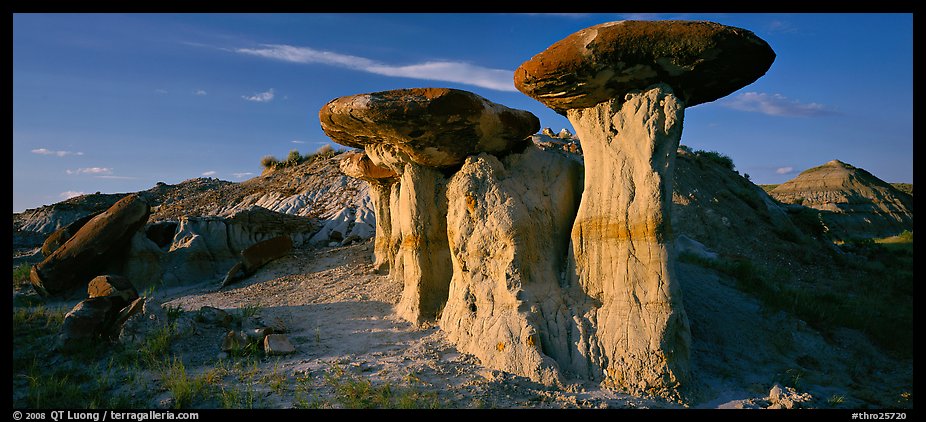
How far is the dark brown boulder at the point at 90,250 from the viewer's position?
34.5ft

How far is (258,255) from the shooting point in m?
12.4

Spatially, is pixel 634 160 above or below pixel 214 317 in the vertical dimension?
above

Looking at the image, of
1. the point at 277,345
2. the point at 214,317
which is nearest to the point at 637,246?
the point at 277,345

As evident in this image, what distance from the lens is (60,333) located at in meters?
6.53

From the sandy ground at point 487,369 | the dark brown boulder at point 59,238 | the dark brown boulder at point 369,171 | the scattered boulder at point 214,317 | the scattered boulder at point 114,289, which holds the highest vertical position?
the dark brown boulder at point 369,171

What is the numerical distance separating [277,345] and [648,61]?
5223mm

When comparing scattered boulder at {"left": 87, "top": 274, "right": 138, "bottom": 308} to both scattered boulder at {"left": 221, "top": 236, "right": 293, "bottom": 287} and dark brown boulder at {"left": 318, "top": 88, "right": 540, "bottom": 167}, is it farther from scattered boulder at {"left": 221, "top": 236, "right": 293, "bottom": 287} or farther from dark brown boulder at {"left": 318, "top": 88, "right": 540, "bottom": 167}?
scattered boulder at {"left": 221, "top": 236, "right": 293, "bottom": 287}

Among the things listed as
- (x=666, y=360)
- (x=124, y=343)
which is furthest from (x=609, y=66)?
(x=124, y=343)

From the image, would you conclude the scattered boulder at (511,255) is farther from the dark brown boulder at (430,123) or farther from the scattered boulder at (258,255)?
the scattered boulder at (258,255)

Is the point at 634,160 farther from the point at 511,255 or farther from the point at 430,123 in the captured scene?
the point at 430,123

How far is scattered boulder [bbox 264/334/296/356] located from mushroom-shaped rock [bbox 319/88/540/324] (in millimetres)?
1864

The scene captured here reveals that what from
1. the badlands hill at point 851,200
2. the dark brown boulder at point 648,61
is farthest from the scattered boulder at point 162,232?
the badlands hill at point 851,200

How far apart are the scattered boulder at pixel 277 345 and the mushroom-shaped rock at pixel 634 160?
3.33 meters

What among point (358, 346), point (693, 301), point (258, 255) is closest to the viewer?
point (358, 346)
